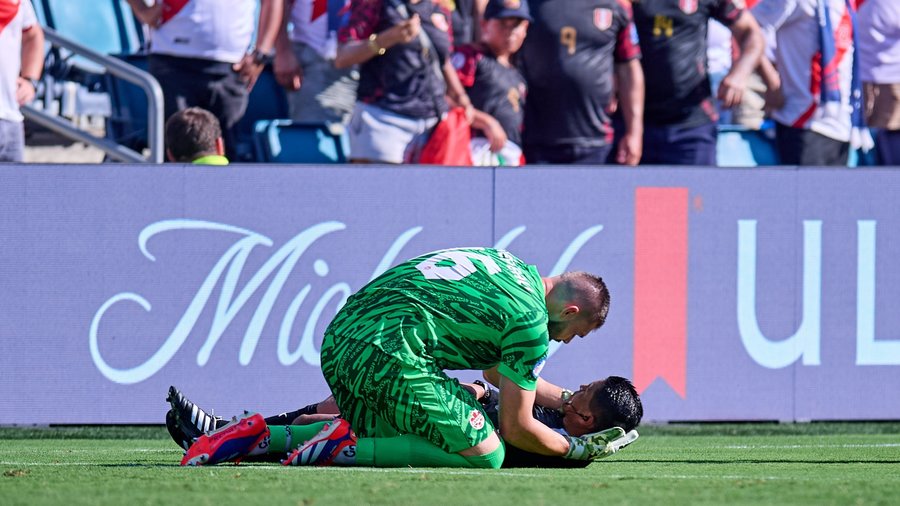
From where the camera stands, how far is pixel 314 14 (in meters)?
10.9

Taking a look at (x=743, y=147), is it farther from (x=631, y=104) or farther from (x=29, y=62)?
(x=29, y=62)

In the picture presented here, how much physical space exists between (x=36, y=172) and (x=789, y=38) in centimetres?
570

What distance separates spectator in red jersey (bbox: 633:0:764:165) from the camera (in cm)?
1059

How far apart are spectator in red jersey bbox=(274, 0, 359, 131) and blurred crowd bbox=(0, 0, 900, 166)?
11 mm

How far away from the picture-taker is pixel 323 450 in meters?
6.34

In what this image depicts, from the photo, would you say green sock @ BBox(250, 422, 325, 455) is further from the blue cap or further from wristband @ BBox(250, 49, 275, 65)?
the blue cap

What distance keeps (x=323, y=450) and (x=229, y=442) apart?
0.41m

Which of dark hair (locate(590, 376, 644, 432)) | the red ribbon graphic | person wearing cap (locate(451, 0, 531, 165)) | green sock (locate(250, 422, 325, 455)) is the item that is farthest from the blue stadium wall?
dark hair (locate(590, 376, 644, 432))

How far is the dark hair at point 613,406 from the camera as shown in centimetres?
659

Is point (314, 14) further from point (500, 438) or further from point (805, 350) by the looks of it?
point (500, 438)

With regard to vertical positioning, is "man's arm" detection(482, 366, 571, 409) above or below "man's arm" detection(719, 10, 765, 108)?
below

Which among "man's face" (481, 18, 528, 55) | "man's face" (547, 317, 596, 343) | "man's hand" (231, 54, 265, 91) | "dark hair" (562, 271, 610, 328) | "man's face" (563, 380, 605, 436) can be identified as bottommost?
"man's face" (563, 380, 605, 436)

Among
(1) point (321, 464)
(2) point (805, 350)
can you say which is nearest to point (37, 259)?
(1) point (321, 464)

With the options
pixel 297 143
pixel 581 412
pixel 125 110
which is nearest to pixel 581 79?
pixel 297 143
